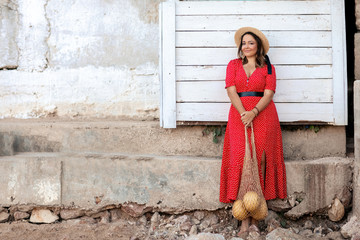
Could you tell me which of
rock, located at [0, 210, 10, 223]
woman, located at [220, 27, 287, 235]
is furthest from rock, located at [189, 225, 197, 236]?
rock, located at [0, 210, 10, 223]

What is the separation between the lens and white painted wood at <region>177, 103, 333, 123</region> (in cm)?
386

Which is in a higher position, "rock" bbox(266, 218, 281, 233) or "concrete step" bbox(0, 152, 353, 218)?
"concrete step" bbox(0, 152, 353, 218)

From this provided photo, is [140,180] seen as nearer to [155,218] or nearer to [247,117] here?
[155,218]

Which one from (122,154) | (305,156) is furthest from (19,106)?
(305,156)

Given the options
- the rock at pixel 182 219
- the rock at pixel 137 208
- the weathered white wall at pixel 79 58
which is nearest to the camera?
the rock at pixel 182 219

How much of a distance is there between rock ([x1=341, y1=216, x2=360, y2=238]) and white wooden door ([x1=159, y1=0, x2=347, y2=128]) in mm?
967

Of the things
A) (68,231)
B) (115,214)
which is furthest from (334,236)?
(68,231)

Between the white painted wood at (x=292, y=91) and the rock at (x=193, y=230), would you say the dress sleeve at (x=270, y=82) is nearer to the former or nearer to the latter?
the white painted wood at (x=292, y=91)

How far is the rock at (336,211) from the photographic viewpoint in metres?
3.63

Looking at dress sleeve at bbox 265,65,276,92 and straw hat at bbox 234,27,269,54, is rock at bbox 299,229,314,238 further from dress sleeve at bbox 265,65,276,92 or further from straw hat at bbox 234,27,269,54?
straw hat at bbox 234,27,269,54

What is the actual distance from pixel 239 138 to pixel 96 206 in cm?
158

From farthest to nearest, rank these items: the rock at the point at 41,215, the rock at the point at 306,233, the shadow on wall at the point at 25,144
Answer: the shadow on wall at the point at 25,144 < the rock at the point at 41,215 < the rock at the point at 306,233

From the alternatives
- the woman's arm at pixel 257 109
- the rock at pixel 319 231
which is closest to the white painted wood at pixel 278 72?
the woman's arm at pixel 257 109

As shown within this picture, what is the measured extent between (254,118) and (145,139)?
1.20 meters
